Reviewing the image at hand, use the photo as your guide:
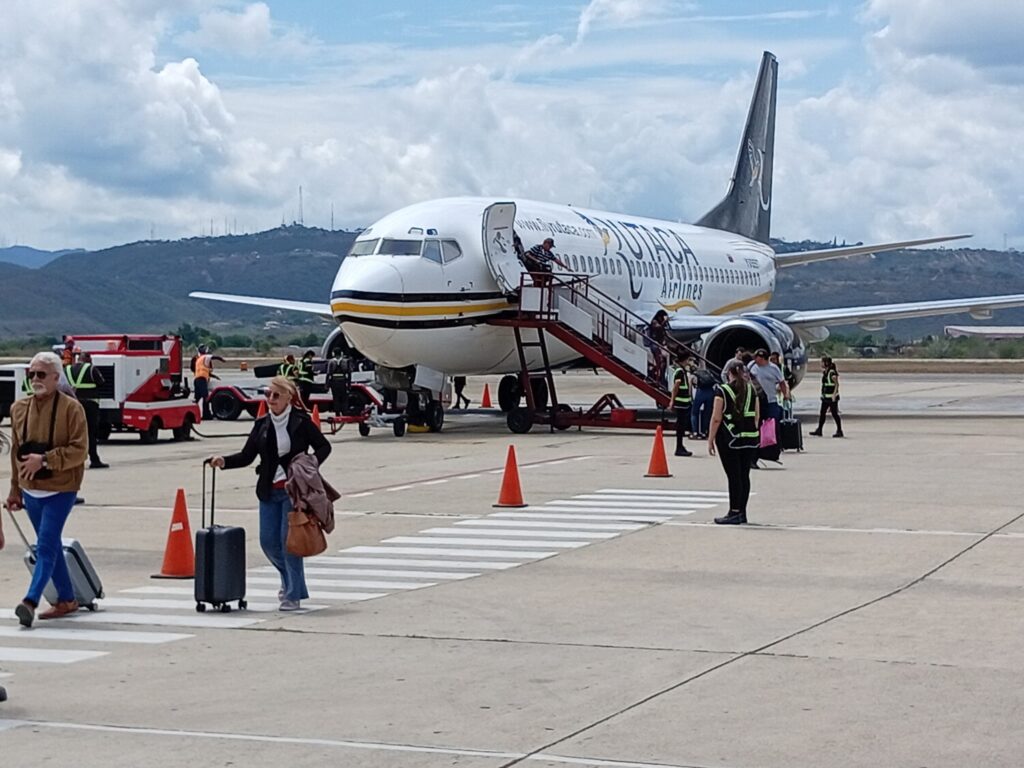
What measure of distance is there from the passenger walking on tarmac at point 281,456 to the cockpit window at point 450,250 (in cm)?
1833

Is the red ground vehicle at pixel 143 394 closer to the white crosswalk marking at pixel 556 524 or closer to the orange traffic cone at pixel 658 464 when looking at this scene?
the orange traffic cone at pixel 658 464

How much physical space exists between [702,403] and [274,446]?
17.0 metres

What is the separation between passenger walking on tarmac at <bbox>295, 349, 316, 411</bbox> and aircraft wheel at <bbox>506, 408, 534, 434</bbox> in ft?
13.4

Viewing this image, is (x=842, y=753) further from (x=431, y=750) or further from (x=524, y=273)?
(x=524, y=273)

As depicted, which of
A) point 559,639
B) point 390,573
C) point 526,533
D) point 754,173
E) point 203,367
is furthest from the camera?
point 754,173

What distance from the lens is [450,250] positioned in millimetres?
30656

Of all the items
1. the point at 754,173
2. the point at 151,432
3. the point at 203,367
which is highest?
the point at 754,173

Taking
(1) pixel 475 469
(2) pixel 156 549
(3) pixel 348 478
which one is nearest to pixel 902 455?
(1) pixel 475 469

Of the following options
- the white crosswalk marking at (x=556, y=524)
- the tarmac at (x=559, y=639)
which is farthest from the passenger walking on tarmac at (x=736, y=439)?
the white crosswalk marking at (x=556, y=524)

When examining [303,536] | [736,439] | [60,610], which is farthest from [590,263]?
[60,610]

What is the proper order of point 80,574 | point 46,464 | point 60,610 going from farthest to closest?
point 80,574
point 60,610
point 46,464

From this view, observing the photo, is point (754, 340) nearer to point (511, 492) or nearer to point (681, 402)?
point (681, 402)

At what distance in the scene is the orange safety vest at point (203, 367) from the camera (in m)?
37.6

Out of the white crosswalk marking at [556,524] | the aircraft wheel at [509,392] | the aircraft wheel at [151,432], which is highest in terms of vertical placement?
the aircraft wheel at [509,392]
